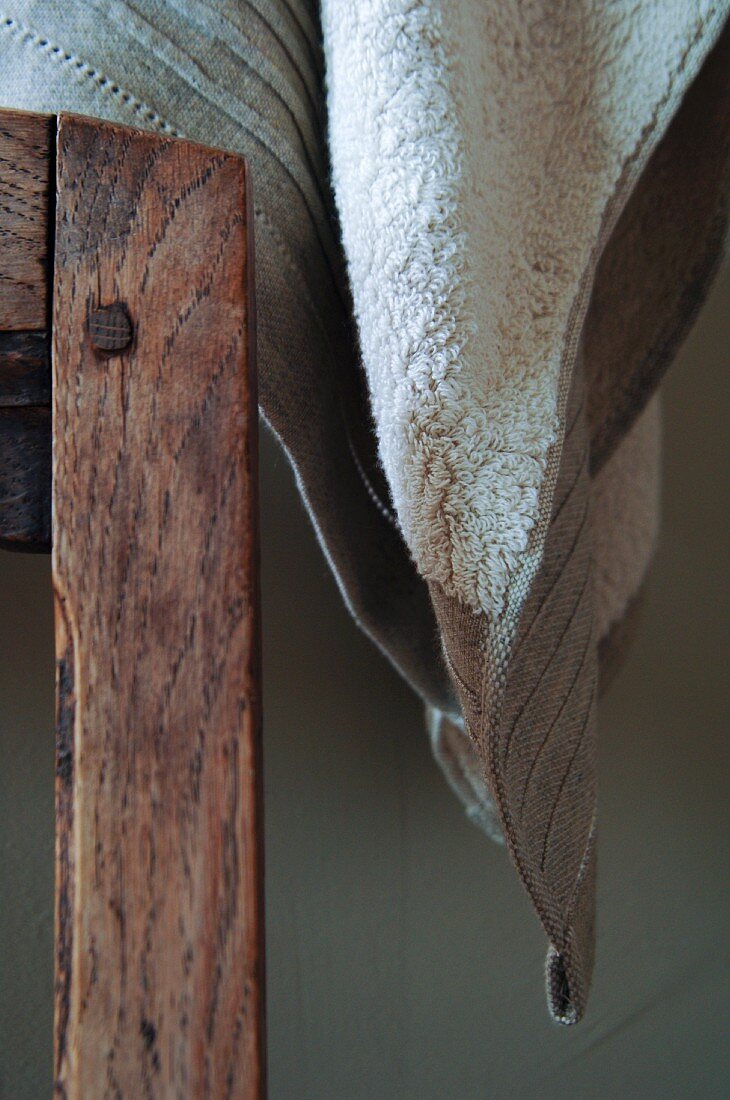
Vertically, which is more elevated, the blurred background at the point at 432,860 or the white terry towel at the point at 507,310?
the white terry towel at the point at 507,310

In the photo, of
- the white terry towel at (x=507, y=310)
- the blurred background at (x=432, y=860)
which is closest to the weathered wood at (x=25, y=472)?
the white terry towel at (x=507, y=310)

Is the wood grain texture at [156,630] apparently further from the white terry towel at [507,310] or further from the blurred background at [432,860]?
the blurred background at [432,860]

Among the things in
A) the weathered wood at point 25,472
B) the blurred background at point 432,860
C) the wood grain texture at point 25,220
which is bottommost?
the blurred background at point 432,860

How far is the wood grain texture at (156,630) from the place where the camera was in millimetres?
173

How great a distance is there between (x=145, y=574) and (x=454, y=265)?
0.14 metres

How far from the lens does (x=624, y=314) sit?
16.0 inches

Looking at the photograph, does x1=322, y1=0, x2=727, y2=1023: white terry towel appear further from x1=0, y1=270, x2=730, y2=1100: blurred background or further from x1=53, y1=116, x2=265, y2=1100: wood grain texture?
x1=0, y1=270, x2=730, y2=1100: blurred background

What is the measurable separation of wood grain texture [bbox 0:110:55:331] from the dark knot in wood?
0.05ft

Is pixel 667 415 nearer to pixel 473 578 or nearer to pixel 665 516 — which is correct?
pixel 665 516

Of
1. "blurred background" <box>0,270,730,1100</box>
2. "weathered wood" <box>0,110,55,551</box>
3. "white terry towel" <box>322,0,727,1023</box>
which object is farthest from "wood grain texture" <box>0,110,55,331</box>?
"blurred background" <box>0,270,730,1100</box>

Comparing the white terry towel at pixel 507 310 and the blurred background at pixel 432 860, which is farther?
the blurred background at pixel 432 860

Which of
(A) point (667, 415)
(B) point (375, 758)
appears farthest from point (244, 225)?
(A) point (667, 415)

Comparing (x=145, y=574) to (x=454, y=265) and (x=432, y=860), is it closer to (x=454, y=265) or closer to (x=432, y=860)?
(x=454, y=265)

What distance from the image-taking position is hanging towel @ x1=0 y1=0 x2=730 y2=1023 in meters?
0.26
